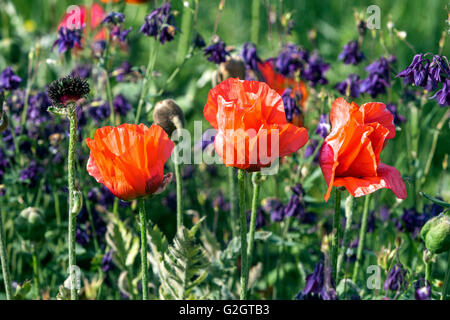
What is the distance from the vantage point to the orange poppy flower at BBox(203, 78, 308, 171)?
97 cm

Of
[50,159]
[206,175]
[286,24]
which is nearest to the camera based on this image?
[286,24]

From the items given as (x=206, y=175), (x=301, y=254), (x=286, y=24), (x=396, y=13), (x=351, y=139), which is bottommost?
(x=301, y=254)

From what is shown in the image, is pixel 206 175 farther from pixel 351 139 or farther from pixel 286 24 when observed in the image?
pixel 351 139

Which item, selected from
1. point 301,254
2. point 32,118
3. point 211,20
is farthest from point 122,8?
point 211,20

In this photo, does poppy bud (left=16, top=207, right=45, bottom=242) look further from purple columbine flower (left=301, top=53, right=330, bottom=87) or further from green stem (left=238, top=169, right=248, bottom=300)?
purple columbine flower (left=301, top=53, right=330, bottom=87)

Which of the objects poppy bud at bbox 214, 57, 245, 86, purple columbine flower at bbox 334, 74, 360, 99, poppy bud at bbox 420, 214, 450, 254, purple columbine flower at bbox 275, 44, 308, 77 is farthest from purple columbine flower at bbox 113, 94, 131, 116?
poppy bud at bbox 420, 214, 450, 254

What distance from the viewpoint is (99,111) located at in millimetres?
1798

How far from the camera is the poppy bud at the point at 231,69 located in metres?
1.58

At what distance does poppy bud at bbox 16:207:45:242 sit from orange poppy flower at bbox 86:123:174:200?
0.44m

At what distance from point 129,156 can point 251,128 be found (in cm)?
20

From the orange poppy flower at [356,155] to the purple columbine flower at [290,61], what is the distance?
616mm

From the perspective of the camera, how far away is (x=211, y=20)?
339 cm

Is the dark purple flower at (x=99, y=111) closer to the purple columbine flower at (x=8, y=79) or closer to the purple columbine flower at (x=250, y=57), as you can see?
the purple columbine flower at (x=8, y=79)
